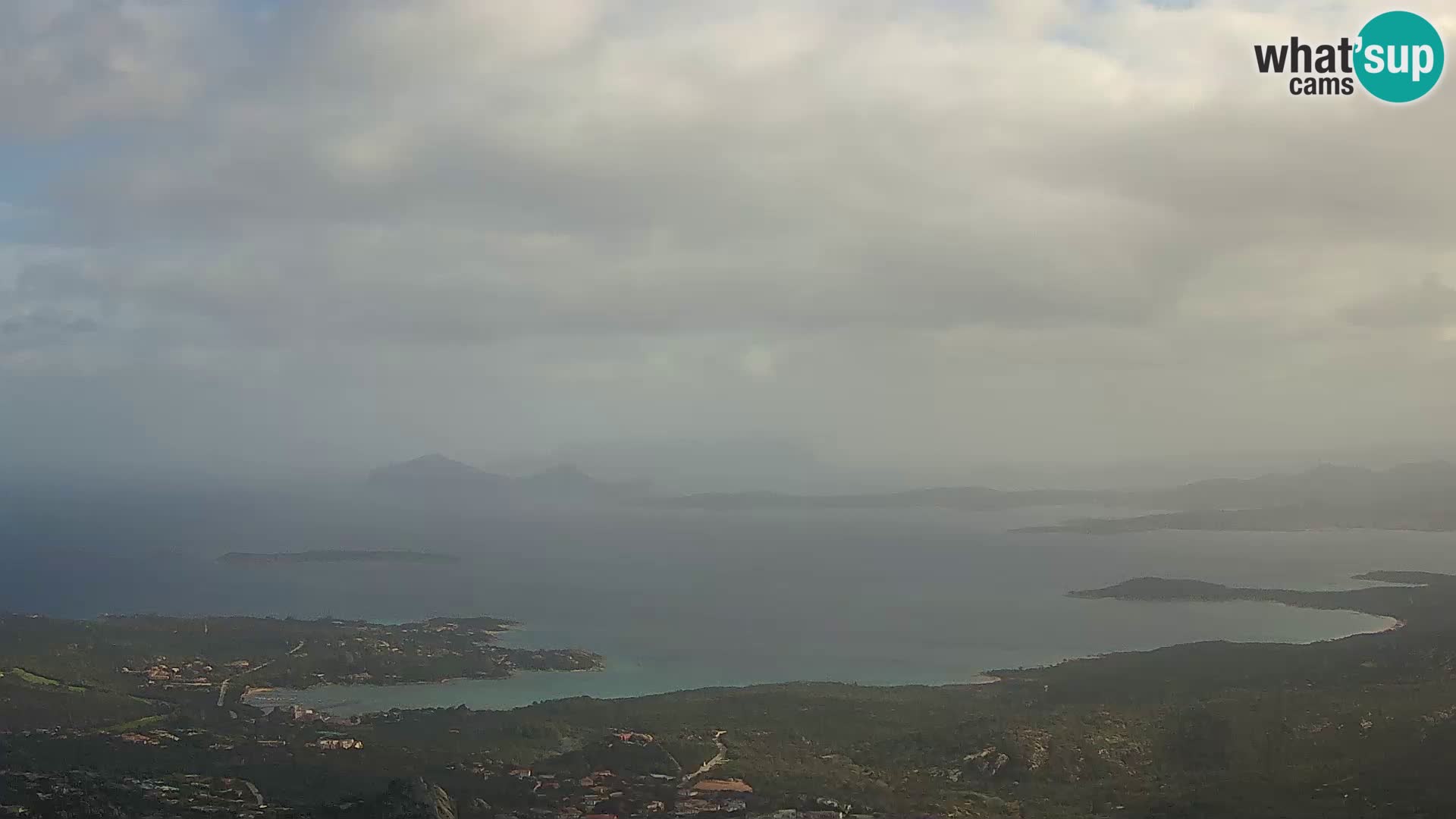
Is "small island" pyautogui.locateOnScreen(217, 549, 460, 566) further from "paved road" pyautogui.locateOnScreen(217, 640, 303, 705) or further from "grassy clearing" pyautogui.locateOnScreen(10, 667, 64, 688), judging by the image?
"grassy clearing" pyautogui.locateOnScreen(10, 667, 64, 688)

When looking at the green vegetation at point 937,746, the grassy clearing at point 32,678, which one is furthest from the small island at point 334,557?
the green vegetation at point 937,746

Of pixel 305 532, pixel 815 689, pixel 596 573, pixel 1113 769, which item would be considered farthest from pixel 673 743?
pixel 305 532

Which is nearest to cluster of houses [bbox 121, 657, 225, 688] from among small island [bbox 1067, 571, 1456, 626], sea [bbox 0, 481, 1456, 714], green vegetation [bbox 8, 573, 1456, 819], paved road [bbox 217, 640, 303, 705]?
Result: paved road [bbox 217, 640, 303, 705]

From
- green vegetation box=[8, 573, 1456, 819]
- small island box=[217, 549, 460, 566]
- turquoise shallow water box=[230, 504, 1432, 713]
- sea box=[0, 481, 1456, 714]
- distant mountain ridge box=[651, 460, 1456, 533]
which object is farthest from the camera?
distant mountain ridge box=[651, 460, 1456, 533]

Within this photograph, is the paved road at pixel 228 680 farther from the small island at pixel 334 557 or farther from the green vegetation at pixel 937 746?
the small island at pixel 334 557

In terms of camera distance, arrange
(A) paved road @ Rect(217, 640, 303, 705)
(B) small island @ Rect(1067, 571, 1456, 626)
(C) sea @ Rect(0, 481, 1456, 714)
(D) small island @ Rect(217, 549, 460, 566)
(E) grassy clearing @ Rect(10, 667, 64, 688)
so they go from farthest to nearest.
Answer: (D) small island @ Rect(217, 549, 460, 566), (B) small island @ Rect(1067, 571, 1456, 626), (C) sea @ Rect(0, 481, 1456, 714), (A) paved road @ Rect(217, 640, 303, 705), (E) grassy clearing @ Rect(10, 667, 64, 688)

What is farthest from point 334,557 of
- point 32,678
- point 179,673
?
point 32,678

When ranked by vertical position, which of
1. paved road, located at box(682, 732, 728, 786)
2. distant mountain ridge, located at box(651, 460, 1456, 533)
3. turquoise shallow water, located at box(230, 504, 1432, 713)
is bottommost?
turquoise shallow water, located at box(230, 504, 1432, 713)
